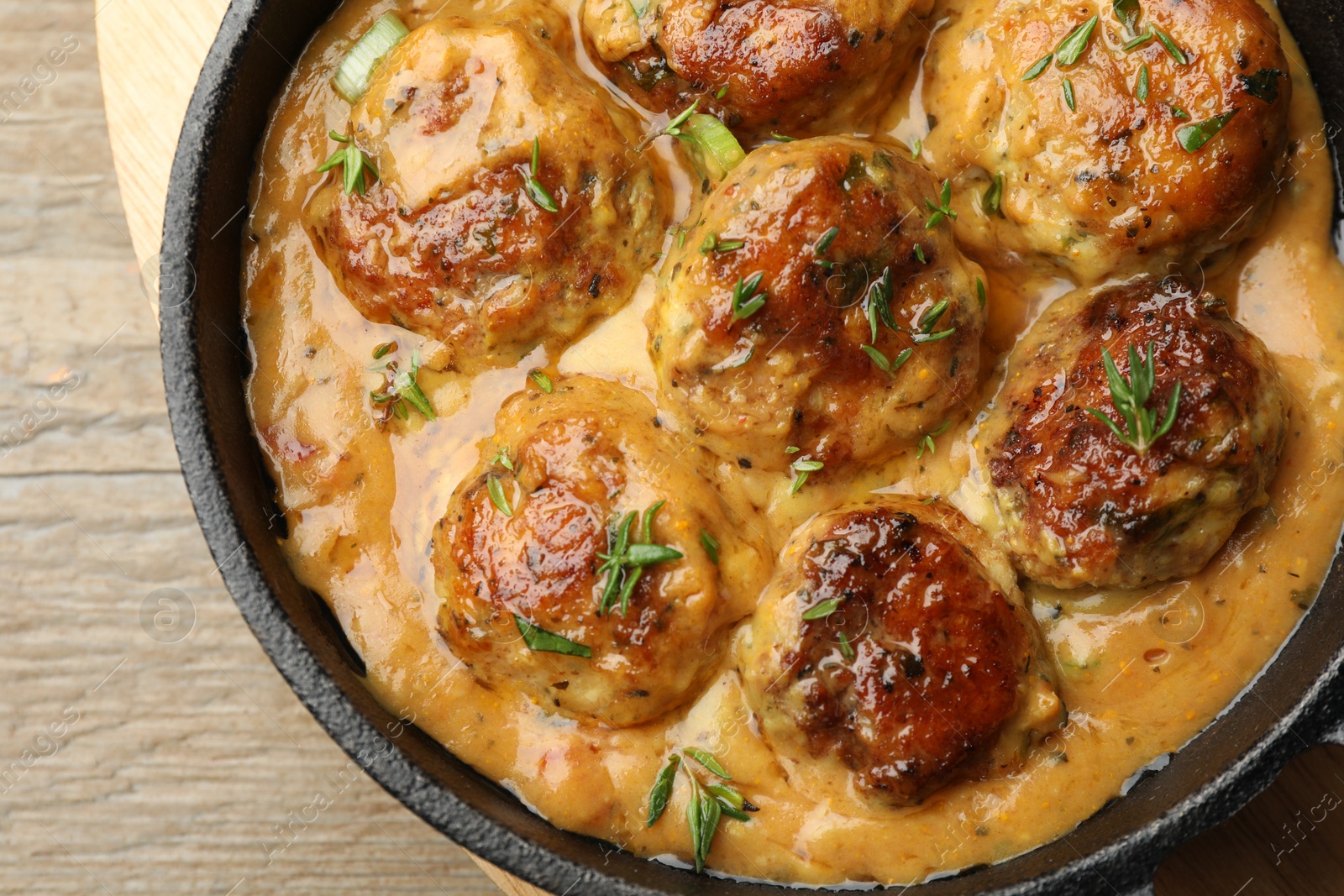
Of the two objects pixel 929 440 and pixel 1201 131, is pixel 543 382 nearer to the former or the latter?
pixel 929 440

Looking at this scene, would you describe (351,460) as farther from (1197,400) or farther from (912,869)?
(1197,400)

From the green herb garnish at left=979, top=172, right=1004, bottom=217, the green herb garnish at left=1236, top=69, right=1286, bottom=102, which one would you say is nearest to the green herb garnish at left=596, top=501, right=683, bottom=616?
the green herb garnish at left=979, top=172, right=1004, bottom=217

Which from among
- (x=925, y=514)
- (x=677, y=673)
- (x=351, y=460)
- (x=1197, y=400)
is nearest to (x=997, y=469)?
(x=925, y=514)

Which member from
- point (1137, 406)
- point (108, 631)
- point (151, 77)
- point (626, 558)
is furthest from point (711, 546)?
point (108, 631)

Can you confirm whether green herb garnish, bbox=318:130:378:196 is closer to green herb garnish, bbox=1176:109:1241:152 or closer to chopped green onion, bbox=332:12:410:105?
chopped green onion, bbox=332:12:410:105

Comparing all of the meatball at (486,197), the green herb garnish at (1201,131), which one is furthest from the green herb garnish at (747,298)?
the green herb garnish at (1201,131)

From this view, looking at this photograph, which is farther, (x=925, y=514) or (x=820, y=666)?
(x=925, y=514)

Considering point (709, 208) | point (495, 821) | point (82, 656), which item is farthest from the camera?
point (82, 656)

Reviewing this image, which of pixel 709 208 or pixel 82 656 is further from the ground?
pixel 709 208
